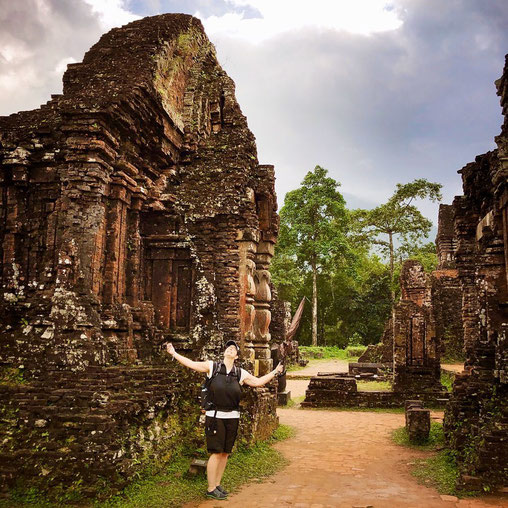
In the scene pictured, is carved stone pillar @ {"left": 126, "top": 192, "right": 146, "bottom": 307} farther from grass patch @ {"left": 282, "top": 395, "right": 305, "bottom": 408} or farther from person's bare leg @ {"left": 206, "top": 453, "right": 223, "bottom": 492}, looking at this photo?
grass patch @ {"left": 282, "top": 395, "right": 305, "bottom": 408}

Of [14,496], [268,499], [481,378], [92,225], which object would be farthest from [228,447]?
[481,378]

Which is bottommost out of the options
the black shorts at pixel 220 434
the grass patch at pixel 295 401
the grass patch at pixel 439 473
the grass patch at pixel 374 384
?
the grass patch at pixel 295 401

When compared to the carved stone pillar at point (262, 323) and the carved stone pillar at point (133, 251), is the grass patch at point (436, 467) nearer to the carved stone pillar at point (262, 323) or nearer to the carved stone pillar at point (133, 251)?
the carved stone pillar at point (262, 323)

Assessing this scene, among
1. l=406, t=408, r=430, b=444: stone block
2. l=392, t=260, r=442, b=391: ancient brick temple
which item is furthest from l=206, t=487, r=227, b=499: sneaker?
l=392, t=260, r=442, b=391: ancient brick temple

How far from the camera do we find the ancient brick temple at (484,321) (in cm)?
650

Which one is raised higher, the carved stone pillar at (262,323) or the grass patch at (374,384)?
the carved stone pillar at (262,323)

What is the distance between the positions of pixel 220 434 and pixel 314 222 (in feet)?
107

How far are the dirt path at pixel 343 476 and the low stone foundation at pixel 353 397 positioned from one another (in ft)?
→ 9.82

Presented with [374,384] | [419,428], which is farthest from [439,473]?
[374,384]

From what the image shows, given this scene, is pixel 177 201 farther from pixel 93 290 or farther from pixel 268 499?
pixel 268 499

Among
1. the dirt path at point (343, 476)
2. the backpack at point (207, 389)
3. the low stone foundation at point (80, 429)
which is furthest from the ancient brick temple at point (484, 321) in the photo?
the low stone foundation at point (80, 429)

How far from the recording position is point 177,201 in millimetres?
9938

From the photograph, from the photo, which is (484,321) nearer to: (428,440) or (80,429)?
(428,440)

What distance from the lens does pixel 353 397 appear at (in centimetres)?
1566
